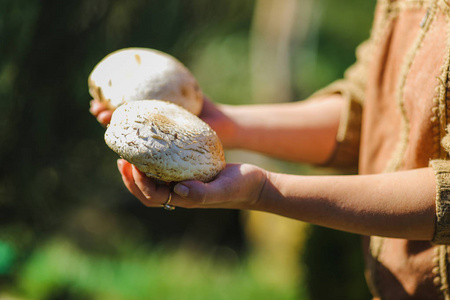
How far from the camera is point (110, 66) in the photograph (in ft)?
4.68

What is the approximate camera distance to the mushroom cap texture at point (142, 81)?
4.49 feet

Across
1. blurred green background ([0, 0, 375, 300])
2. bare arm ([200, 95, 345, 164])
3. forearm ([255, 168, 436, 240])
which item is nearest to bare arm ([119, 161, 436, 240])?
forearm ([255, 168, 436, 240])

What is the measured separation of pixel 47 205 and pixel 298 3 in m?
4.34

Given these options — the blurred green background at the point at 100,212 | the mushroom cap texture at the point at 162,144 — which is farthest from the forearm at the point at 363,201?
the blurred green background at the point at 100,212

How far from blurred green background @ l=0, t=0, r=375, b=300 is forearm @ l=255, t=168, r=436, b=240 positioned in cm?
141

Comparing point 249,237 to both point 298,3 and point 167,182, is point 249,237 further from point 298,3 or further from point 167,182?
point 298,3

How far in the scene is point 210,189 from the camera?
103cm

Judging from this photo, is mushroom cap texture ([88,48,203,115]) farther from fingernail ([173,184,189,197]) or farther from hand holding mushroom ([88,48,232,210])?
fingernail ([173,184,189,197])

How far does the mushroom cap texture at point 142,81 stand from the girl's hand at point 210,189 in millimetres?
294

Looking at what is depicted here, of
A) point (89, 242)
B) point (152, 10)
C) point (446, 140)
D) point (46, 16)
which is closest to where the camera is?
point (446, 140)

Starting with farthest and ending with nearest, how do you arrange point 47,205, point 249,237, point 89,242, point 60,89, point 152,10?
point 249,237 → point 89,242 → point 152,10 → point 47,205 → point 60,89

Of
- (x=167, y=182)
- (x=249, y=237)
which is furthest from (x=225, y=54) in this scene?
(x=167, y=182)

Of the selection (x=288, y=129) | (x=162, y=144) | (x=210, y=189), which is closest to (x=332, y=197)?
(x=210, y=189)

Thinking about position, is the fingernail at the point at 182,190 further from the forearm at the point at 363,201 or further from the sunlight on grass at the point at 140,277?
the sunlight on grass at the point at 140,277
